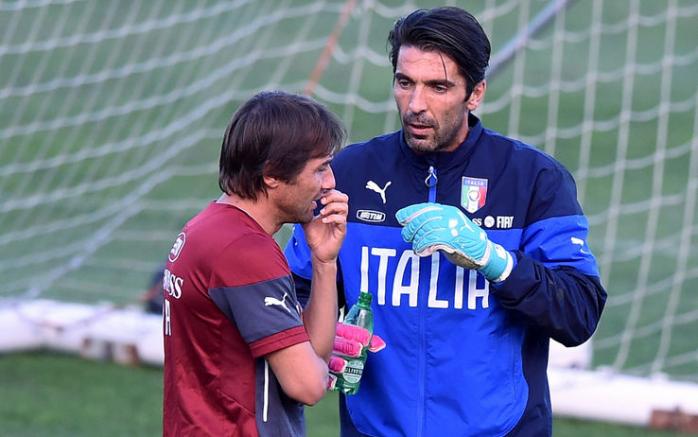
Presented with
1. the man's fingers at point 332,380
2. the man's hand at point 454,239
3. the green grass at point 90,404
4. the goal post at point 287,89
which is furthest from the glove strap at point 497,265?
the goal post at point 287,89

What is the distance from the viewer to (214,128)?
1091 cm

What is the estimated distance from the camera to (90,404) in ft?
19.7

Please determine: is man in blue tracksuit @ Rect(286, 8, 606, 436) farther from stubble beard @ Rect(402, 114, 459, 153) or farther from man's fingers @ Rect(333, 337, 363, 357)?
man's fingers @ Rect(333, 337, 363, 357)

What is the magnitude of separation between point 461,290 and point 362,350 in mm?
297

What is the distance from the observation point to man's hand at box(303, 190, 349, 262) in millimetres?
2996

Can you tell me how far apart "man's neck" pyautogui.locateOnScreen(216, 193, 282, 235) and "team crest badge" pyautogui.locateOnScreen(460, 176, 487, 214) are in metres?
0.58

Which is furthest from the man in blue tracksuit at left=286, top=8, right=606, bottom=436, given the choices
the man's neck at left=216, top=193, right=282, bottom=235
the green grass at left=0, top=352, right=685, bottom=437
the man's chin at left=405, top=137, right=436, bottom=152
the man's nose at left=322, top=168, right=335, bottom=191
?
the green grass at left=0, top=352, right=685, bottom=437

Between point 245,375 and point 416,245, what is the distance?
1.74 ft

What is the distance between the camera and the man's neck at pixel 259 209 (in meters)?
2.90

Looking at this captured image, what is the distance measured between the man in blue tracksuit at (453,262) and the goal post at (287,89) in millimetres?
2731

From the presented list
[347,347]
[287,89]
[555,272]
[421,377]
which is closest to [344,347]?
[347,347]

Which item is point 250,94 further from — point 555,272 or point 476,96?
point 555,272

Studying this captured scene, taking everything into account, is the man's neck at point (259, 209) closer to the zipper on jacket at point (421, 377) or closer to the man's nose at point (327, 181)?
the man's nose at point (327, 181)

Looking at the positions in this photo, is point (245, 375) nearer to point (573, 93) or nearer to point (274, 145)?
point (274, 145)
